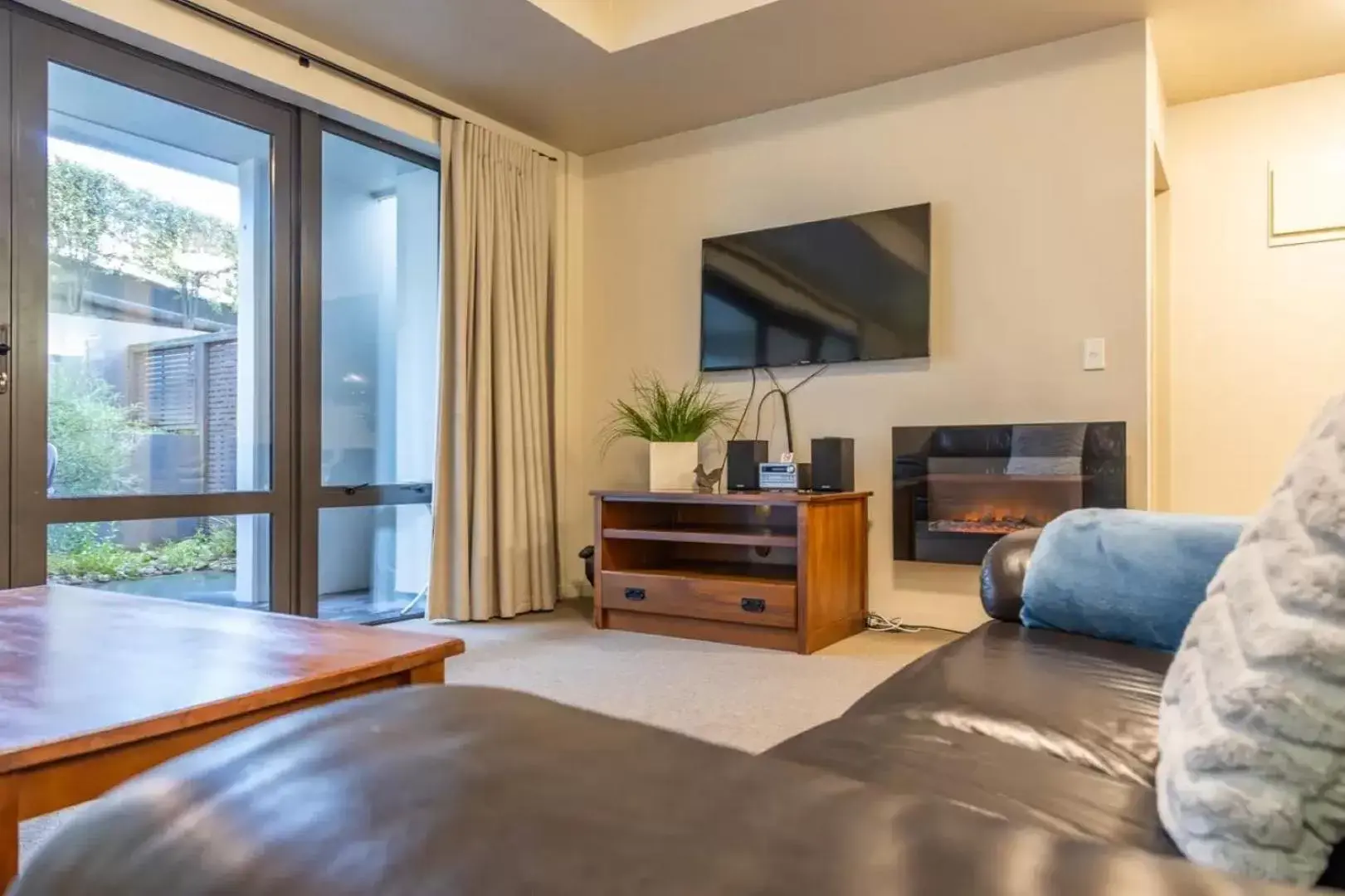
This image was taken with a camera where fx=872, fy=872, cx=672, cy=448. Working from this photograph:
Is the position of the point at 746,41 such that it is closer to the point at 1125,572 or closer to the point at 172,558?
the point at 1125,572

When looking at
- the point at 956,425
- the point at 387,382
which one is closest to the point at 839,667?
the point at 956,425

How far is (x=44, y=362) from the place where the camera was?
2559 mm

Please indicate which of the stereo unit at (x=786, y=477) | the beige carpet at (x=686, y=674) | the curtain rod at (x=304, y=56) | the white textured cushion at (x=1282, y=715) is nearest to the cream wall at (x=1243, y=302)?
the beige carpet at (x=686, y=674)

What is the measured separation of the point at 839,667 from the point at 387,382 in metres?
2.24

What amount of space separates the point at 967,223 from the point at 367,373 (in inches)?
98.2

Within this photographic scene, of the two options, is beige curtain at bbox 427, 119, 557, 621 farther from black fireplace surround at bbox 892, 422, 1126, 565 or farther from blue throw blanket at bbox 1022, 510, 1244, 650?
blue throw blanket at bbox 1022, 510, 1244, 650

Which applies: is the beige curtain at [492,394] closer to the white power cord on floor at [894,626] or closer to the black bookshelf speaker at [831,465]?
the black bookshelf speaker at [831,465]

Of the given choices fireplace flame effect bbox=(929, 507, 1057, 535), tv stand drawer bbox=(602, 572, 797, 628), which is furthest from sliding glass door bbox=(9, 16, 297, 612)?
fireplace flame effect bbox=(929, 507, 1057, 535)

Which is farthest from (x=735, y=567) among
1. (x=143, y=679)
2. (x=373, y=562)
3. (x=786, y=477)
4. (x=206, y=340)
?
(x=143, y=679)

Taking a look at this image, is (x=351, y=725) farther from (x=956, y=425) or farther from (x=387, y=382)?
(x=387, y=382)

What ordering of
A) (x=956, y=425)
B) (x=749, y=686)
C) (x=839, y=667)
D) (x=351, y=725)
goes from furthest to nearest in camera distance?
(x=956, y=425) → (x=839, y=667) → (x=749, y=686) → (x=351, y=725)

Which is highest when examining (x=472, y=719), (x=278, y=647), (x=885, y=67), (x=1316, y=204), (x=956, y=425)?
(x=885, y=67)

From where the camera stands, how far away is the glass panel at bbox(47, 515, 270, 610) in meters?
2.69

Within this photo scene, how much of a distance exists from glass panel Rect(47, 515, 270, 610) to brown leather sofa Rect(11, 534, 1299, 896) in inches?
96.1
